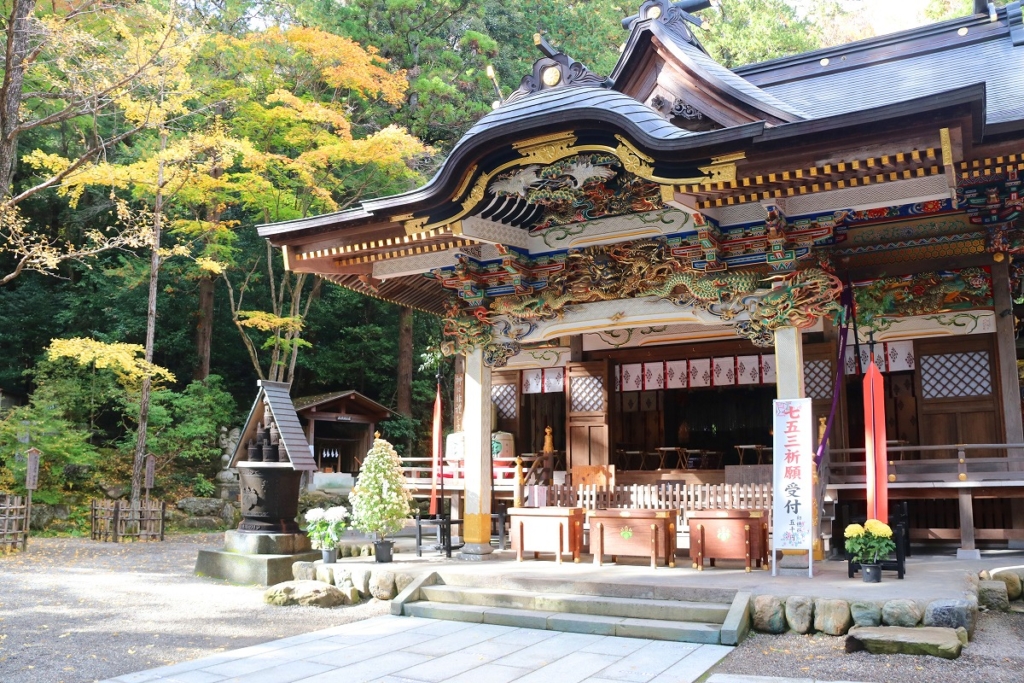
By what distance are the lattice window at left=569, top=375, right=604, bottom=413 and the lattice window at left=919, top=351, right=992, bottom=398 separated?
4970 millimetres

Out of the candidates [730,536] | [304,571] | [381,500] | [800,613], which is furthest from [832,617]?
[304,571]

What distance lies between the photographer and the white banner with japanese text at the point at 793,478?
7.66 m

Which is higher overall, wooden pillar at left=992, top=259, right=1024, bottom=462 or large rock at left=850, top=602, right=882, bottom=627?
wooden pillar at left=992, top=259, right=1024, bottom=462

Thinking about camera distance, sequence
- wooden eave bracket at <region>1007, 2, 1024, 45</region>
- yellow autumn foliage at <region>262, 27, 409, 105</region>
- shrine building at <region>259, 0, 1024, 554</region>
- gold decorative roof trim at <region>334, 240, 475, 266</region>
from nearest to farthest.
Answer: shrine building at <region>259, 0, 1024, 554</region>
gold decorative roof trim at <region>334, 240, 475, 266</region>
wooden eave bracket at <region>1007, 2, 1024, 45</region>
yellow autumn foliage at <region>262, 27, 409, 105</region>

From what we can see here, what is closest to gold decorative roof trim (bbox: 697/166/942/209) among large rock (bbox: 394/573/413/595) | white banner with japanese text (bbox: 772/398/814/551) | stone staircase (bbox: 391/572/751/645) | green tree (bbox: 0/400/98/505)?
white banner with japanese text (bbox: 772/398/814/551)

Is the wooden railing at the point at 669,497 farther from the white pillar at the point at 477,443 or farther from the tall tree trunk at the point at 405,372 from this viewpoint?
the tall tree trunk at the point at 405,372

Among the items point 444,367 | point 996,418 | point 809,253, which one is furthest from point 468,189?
point 444,367

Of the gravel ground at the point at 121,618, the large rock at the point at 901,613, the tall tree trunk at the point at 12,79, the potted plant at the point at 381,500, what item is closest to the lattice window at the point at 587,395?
the potted plant at the point at 381,500

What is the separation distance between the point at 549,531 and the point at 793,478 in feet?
9.06

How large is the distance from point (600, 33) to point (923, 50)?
1530 cm

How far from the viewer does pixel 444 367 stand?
2573 centimetres

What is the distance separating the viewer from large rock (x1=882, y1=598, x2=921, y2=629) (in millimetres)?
5918

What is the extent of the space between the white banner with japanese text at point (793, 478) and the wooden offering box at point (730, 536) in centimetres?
35

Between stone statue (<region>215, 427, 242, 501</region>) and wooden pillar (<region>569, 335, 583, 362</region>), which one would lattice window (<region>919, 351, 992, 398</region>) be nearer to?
wooden pillar (<region>569, 335, 583, 362</region>)
